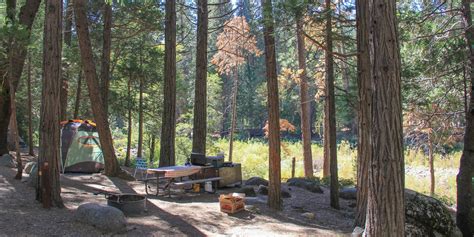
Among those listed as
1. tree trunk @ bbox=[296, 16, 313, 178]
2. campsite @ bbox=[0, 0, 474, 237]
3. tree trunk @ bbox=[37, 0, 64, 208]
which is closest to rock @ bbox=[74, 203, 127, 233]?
campsite @ bbox=[0, 0, 474, 237]

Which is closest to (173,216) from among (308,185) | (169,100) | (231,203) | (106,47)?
(231,203)

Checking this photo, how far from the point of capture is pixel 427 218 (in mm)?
6809

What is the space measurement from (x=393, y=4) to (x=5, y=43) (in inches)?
298

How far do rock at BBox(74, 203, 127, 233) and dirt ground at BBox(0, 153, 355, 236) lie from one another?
0.29ft

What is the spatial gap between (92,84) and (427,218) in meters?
8.00

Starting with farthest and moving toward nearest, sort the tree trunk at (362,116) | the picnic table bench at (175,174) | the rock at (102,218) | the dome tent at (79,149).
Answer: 1. the dome tent at (79,149)
2. the picnic table bench at (175,174)
3. the tree trunk at (362,116)
4. the rock at (102,218)

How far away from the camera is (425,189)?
56.9 ft

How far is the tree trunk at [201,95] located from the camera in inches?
437

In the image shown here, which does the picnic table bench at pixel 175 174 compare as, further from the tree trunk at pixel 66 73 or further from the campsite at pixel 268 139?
the tree trunk at pixel 66 73

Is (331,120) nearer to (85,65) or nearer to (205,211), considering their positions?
(205,211)

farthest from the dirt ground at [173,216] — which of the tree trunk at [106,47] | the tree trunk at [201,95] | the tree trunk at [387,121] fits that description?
the tree trunk at [106,47]

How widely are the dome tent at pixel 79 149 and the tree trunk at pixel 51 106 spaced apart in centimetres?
554

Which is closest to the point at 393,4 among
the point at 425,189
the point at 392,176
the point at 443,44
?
the point at 392,176

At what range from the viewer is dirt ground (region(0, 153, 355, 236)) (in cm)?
577
